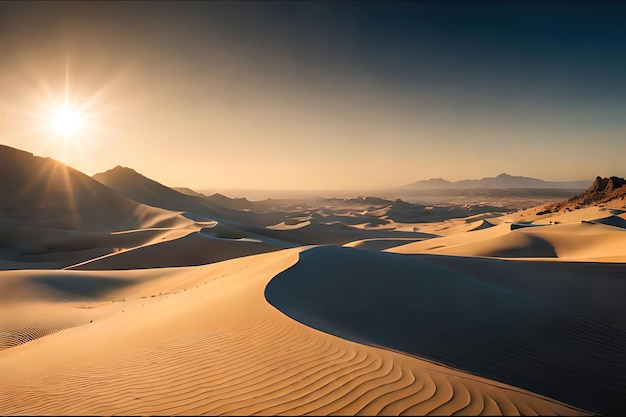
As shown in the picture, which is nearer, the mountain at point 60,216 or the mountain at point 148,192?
the mountain at point 60,216

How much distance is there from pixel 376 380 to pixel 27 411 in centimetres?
402

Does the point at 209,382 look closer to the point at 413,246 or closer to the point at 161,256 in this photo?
the point at 161,256

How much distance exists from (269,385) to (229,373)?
719 mm

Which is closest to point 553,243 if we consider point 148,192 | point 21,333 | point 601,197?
point 21,333

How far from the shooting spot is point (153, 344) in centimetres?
593

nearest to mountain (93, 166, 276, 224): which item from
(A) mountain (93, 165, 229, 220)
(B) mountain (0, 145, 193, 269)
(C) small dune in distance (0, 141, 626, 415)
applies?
(A) mountain (93, 165, 229, 220)

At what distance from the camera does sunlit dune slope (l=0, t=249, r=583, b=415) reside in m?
3.31

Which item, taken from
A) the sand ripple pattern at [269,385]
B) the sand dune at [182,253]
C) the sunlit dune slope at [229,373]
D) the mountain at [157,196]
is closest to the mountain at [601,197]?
the sand dune at [182,253]

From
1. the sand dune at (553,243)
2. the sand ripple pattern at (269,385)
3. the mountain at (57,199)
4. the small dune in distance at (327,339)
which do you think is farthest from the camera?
the mountain at (57,199)

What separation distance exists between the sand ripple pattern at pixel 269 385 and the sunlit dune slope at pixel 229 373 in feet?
0.05

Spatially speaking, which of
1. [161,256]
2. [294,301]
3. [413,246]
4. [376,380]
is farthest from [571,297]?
[161,256]

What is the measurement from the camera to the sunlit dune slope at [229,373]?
10.9 ft

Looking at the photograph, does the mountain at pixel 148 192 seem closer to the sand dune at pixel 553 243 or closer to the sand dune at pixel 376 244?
the sand dune at pixel 376 244

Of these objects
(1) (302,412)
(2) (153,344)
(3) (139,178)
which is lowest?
(2) (153,344)
